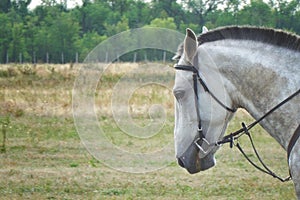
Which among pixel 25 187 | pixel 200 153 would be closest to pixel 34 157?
pixel 25 187

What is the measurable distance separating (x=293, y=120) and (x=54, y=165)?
7.48 metres

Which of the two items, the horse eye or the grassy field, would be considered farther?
the grassy field

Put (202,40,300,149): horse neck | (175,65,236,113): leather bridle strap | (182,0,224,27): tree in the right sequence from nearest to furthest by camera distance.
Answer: (202,40,300,149): horse neck
(175,65,236,113): leather bridle strap
(182,0,224,27): tree

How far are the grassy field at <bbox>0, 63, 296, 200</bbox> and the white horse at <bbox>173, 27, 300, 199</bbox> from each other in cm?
446

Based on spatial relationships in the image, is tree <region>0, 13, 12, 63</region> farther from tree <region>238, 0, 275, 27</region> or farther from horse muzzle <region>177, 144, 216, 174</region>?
horse muzzle <region>177, 144, 216, 174</region>

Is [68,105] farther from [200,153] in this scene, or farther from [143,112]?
[200,153]

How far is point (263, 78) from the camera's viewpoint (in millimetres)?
4375

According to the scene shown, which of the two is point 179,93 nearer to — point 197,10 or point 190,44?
point 190,44

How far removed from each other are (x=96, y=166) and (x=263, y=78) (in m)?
7.12

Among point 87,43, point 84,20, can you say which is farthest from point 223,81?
point 84,20

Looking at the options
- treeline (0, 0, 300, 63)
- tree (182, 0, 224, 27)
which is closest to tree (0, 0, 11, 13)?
treeline (0, 0, 300, 63)

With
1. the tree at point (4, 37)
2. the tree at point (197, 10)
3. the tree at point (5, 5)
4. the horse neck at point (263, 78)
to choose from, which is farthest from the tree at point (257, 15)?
the tree at point (5, 5)

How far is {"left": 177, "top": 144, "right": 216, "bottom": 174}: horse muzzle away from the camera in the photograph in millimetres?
4562

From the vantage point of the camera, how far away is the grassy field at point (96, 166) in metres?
9.19
